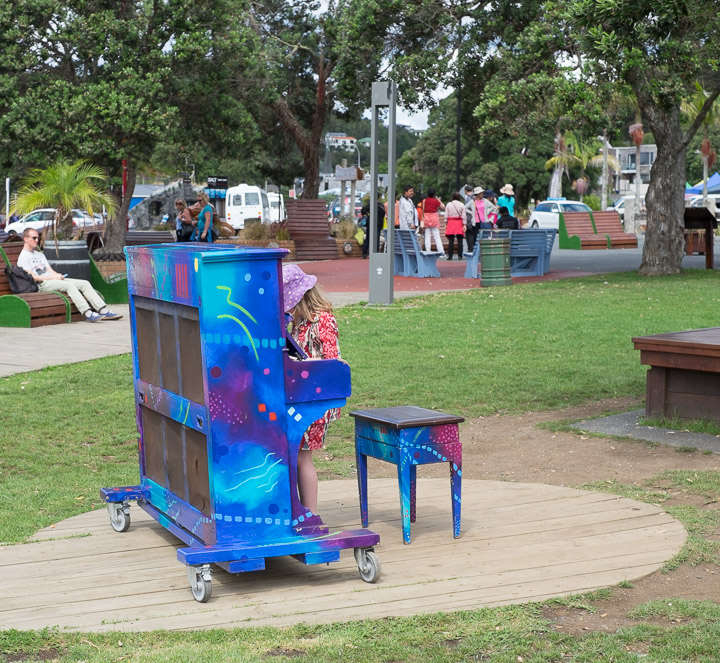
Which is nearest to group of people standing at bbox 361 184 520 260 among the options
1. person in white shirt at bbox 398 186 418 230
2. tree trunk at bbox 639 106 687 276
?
person in white shirt at bbox 398 186 418 230

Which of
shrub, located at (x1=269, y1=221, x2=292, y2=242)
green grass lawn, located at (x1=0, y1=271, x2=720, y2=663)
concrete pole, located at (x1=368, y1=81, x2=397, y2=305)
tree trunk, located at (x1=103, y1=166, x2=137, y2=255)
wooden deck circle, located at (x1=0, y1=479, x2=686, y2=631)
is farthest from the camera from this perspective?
shrub, located at (x1=269, y1=221, x2=292, y2=242)

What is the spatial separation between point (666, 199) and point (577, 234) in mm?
12951

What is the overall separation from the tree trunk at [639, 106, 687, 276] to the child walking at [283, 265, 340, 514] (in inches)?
633

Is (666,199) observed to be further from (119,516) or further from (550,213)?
(550,213)

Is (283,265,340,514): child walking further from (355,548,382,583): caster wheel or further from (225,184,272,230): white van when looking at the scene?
(225,184,272,230): white van

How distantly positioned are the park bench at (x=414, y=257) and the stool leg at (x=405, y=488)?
51.5 ft

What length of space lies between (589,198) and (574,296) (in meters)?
50.6

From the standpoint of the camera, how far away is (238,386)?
4332 millimetres

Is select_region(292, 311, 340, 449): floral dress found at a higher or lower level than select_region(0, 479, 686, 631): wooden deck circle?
higher

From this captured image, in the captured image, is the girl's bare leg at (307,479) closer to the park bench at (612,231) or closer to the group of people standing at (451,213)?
the group of people standing at (451,213)

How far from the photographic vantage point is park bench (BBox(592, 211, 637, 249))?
33.2 m

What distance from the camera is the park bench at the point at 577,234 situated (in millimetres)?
32625

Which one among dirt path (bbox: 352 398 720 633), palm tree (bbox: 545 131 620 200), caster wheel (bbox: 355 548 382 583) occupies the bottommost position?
dirt path (bbox: 352 398 720 633)

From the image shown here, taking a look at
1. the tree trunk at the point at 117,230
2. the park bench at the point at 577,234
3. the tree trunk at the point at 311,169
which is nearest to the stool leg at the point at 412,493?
the tree trunk at the point at 117,230
